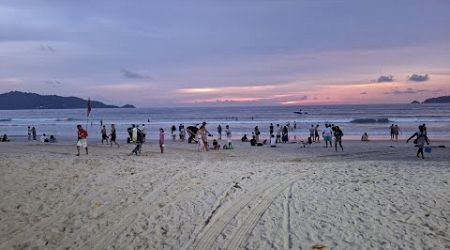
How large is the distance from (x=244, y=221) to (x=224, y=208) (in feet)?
3.23

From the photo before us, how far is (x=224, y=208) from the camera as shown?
969 cm

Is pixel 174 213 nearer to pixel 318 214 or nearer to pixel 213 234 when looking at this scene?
pixel 213 234

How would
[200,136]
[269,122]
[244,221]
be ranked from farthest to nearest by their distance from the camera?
[269,122], [200,136], [244,221]

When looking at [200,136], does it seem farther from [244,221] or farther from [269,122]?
[269,122]

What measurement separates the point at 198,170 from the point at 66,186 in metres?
4.22

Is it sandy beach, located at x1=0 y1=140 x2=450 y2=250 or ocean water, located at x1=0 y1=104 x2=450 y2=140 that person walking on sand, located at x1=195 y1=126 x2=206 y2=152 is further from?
ocean water, located at x1=0 y1=104 x2=450 y2=140

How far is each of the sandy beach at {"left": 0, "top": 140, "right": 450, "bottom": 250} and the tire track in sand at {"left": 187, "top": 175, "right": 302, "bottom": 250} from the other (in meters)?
0.02

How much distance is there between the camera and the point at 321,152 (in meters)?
24.2

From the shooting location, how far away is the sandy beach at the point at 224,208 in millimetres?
8008

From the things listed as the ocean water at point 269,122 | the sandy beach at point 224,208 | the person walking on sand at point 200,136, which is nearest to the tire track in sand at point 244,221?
the sandy beach at point 224,208

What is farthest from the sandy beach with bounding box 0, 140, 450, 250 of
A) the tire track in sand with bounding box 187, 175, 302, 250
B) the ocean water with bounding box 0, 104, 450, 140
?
the ocean water with bounding box 0, 104, 450, 140

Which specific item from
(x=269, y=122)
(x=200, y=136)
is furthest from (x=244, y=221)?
(x=269, y=122)

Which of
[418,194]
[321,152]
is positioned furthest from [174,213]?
[321,152]

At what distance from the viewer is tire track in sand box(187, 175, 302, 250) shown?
26.0 ft
